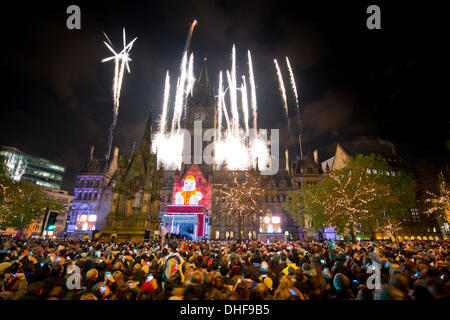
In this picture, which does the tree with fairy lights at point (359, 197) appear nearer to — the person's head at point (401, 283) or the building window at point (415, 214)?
the building window at point (415, 214)

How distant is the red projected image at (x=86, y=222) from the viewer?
59603 millimetres

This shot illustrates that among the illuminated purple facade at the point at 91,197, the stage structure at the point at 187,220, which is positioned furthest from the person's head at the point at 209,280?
the illuminated purple facade at the point at 91,197

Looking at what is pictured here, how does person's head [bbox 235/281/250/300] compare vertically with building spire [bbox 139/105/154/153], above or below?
below

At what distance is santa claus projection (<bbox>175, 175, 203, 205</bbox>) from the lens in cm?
5662

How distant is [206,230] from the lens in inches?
2064

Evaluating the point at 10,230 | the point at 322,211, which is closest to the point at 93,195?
the point at 10,230

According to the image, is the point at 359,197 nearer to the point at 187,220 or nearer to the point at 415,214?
the point at 187,220

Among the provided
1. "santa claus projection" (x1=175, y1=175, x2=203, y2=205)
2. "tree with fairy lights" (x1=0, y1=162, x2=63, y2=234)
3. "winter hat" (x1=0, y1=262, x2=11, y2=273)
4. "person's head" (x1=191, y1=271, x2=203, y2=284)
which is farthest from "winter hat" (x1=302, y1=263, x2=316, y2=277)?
"santa claus projection" (x1=175, y1=175, x2=203, y2=205)

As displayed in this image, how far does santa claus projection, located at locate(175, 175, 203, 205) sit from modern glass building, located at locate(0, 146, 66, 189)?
8913 cm

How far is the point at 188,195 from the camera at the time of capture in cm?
5684

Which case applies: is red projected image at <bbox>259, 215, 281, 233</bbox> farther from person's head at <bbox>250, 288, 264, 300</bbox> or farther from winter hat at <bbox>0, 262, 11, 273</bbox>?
person's head at <bbox>250, 288, 264, 300</bbox>

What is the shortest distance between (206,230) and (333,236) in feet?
107
